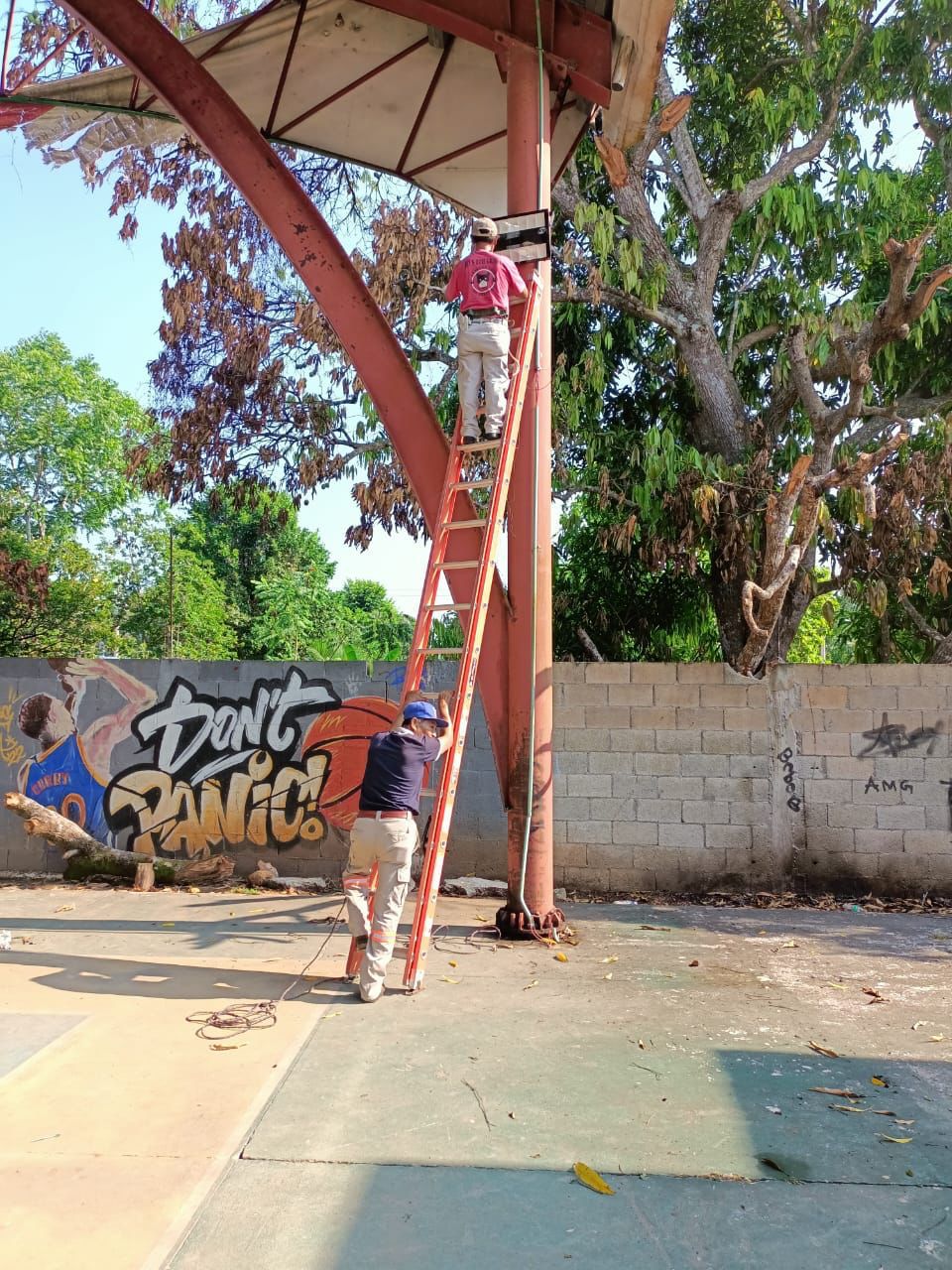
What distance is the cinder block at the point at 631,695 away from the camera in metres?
8.48

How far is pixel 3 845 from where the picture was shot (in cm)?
895

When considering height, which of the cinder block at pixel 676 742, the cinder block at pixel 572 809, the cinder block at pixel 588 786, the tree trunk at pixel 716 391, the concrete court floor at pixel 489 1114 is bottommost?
the concrete court floor at pixel 489 1114

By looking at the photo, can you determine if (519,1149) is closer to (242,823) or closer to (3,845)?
(242,823)

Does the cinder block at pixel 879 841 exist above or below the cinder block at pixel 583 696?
below

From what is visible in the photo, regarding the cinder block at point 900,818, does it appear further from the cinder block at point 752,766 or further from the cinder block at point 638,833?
the cinder block at point 638,833

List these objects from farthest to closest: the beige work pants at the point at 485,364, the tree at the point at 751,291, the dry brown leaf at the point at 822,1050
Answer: the tree at the point at 751,291 < the beige work pants at the point at 485,364 < the dry brown leaf at the point at 822,1050

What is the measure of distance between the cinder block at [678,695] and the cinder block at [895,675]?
1.54 metres

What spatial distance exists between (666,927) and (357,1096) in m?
3.80

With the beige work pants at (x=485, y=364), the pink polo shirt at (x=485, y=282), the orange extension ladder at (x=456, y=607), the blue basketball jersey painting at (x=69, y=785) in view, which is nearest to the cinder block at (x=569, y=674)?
the orange extension ladder at (x=456, y=607)

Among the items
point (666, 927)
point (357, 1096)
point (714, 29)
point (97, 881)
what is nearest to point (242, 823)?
point (97, 881)

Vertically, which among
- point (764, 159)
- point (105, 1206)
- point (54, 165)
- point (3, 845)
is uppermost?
point (764, 159)

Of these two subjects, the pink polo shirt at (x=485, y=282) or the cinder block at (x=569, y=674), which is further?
the cinder block at (x=569, y=674)

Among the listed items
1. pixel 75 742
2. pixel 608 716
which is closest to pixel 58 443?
pixel 75 742

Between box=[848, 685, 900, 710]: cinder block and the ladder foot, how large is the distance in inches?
142
